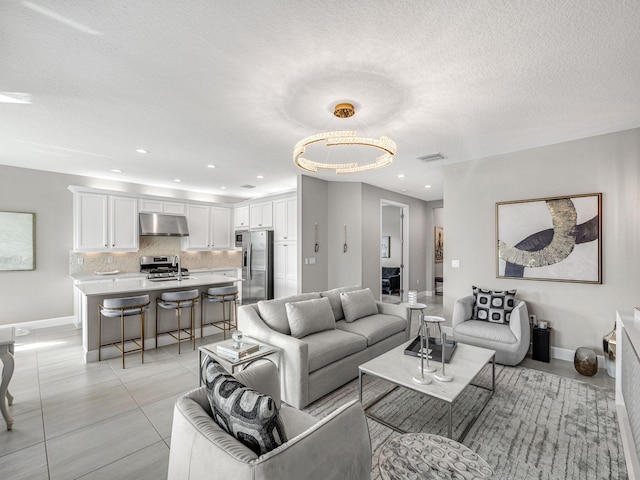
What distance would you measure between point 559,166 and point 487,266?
1502 millimetres

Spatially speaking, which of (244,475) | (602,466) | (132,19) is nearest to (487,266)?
(602,466)

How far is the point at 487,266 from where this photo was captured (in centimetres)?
418

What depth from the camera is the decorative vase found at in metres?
3.04

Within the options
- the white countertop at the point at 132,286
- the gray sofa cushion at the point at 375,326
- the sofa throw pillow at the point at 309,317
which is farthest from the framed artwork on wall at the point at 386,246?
the sofa throw pillow at the point at 309,317

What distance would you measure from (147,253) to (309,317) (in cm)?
486

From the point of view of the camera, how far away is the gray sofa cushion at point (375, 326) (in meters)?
3.24

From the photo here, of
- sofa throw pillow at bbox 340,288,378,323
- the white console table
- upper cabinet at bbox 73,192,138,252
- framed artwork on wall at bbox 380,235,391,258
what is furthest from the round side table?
framed artwork on wall at bbox 380,235,391,258

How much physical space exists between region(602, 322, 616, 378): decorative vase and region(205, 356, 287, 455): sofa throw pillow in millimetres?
3687

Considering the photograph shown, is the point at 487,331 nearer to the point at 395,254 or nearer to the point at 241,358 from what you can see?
the point at 241,358

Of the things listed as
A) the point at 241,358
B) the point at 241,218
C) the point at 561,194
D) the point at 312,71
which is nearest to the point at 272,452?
the point at 241,358

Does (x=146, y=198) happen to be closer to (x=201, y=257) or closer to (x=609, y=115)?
(x=201, y=257)

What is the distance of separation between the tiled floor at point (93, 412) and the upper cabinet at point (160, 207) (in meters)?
2.94

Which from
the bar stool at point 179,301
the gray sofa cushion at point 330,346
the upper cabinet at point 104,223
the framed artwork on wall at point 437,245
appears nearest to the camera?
the gray sofa cushion at point 330,346

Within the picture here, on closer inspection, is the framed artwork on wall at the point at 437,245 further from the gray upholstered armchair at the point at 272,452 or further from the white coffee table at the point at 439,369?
the gray upholstered armchair at the point at 272,452
